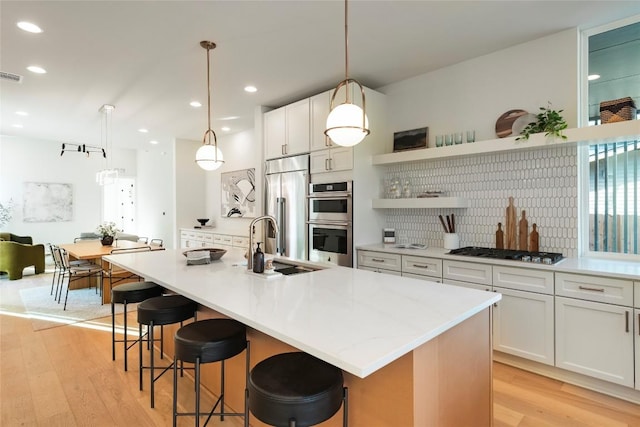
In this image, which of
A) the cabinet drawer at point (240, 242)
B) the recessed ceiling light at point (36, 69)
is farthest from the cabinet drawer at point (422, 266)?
the recessed ceiling light at point (36, 69)

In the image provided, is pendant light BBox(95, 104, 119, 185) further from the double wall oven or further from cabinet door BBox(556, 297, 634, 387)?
cabinet door BBox(556, 297, 634, 387)

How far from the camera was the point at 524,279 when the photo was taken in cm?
267

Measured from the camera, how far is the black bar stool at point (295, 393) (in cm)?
121

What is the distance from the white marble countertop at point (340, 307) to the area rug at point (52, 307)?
239 cm

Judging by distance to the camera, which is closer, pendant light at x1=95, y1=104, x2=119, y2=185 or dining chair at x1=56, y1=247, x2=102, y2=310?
dining chair at x1=56, y1=247, x2=102, y2=310

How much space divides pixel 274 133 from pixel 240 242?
6.27 ft

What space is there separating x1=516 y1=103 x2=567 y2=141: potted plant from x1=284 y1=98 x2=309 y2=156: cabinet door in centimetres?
230

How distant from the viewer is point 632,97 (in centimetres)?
277

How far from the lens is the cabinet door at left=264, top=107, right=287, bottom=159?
15.0 feet

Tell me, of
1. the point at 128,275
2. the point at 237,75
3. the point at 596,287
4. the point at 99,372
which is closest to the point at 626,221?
the point at 596,287

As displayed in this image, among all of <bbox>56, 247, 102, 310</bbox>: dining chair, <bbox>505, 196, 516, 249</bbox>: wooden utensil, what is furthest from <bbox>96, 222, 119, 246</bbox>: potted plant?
<bbox>505, 196, 516, 249</bbox>: wooden utensil

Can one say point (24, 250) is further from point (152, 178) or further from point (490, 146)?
point (490, 146)

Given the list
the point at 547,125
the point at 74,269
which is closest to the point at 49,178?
the point at 74,269

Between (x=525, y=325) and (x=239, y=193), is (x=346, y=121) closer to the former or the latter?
(x=525, y=325)
